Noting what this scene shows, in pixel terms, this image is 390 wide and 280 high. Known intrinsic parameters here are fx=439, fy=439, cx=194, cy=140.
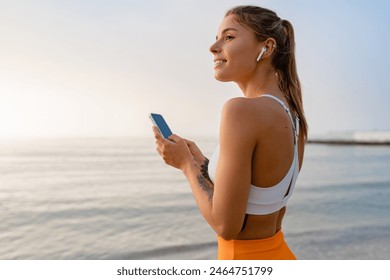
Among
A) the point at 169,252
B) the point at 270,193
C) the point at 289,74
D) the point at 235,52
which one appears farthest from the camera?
the point at 169,252

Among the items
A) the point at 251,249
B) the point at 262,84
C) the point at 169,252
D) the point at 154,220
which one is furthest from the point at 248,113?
the point at 154,220

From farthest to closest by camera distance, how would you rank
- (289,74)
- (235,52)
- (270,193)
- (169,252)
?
(169,252), (289,74), (235,52), (270,193)

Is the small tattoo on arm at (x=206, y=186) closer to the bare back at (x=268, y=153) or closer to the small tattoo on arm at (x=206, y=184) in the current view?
the small tattoo on arm at (x=206, y=184)

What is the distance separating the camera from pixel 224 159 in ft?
4.74

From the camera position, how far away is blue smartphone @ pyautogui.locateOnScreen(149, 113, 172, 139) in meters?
1.77

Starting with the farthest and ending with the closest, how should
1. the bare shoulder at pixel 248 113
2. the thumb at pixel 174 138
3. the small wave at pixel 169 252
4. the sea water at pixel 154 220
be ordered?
the sea water at pixel 154 220 < the small wave at pixel 169 252 < the thumb at pixel 174 138 < the bare shoulder at pixel 248 113

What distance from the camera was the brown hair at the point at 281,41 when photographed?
1.65 m

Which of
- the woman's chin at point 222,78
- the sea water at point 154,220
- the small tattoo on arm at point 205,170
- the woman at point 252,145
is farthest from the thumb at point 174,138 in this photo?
the sea water at point 154,220

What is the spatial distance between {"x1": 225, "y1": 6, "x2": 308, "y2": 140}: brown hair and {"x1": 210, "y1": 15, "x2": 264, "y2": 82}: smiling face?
27 millimetres

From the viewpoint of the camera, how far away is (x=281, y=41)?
1.71 meters

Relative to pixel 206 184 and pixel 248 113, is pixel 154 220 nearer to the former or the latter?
pixel 206 184

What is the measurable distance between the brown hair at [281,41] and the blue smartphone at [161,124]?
488mm

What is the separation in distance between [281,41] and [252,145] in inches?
20.5

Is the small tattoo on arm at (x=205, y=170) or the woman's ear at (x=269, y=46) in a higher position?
the woman's ear at (x=269, y=46)
